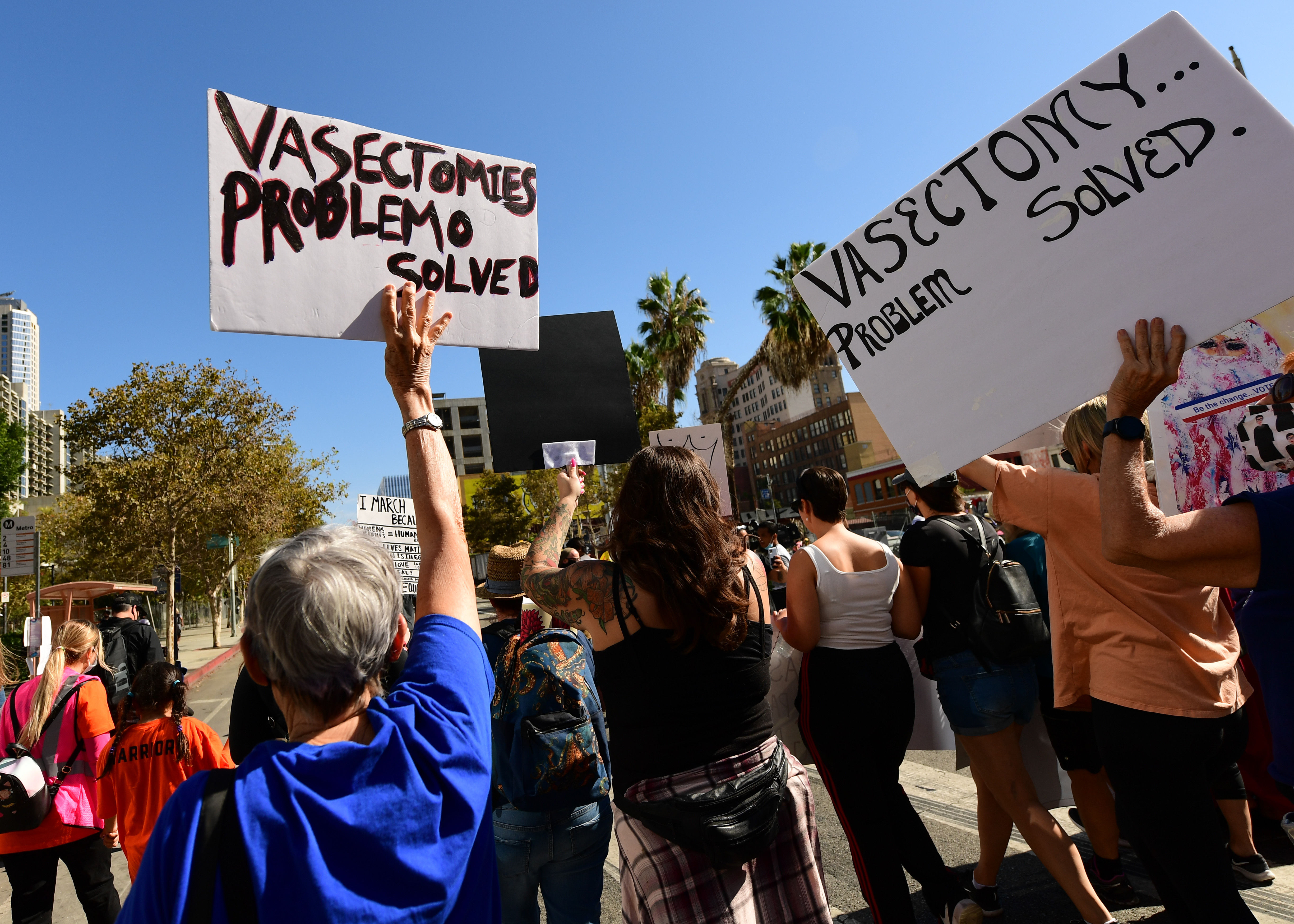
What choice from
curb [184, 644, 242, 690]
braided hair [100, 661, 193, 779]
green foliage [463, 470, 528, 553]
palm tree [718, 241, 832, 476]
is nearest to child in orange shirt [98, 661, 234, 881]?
braided hair [100, 661, 193, 779]

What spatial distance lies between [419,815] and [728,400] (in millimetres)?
19534

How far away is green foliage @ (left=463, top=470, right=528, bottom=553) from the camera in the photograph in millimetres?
53344

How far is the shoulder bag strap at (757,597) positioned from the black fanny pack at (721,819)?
35cm

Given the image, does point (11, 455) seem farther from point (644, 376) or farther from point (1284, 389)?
point (1284, 389)

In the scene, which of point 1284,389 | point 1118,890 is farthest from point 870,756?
point 1284,389

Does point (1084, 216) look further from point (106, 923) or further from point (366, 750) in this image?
point (106, 923)

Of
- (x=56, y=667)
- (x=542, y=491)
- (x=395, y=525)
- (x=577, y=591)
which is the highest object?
(x=542, y=491)

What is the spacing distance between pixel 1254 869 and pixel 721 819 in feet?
9.16

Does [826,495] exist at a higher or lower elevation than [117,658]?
higher

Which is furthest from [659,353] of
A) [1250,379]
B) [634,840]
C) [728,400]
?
[634,840]

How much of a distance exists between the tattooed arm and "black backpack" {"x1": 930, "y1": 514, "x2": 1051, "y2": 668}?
1.76 meters

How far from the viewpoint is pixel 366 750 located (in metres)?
1.21

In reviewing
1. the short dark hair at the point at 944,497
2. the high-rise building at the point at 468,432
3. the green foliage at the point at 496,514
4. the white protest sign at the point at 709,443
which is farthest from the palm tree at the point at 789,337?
the high-rise building at the point at 468,432

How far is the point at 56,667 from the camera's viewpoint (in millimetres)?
3832
